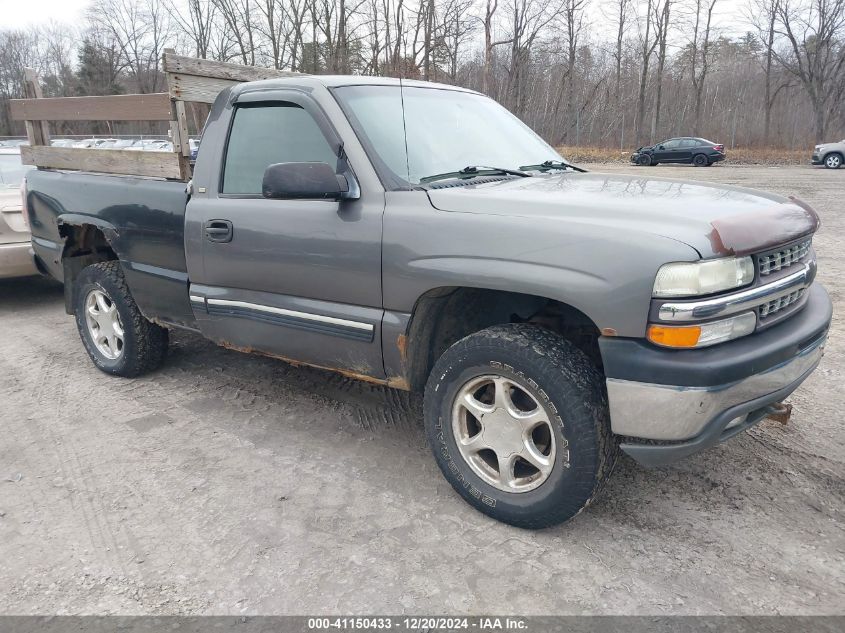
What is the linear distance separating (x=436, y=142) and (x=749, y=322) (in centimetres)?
171

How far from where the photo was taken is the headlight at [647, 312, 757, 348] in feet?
7.36

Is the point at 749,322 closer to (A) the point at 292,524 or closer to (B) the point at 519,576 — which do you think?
(B) the point at 519,576

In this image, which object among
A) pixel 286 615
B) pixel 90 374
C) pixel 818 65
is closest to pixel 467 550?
pixel 286 615

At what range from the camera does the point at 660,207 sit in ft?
8.22

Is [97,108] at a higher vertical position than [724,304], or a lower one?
→ higher

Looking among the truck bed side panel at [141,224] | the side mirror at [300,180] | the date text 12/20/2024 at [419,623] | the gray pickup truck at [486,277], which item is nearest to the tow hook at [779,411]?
the gray pickup truck at [486,277]

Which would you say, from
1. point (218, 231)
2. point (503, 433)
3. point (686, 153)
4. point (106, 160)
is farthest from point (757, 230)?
point (686, 153)

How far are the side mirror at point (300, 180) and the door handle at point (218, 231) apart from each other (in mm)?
634

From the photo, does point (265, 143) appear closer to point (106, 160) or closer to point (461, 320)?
point (461, 320)

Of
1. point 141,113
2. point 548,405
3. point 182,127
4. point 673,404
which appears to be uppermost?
point 141,113

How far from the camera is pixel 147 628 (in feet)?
7.28

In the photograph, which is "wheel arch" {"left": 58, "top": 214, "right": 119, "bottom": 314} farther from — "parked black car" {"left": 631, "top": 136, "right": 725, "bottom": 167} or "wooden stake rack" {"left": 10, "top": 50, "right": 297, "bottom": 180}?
"parked black car" {"left": 631, "top": 136, "right": 725, "bottom": 167}

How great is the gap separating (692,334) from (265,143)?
2.38 meters

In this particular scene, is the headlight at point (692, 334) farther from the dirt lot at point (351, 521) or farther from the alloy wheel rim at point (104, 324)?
the alloy wheel rim at point (104, 324)
